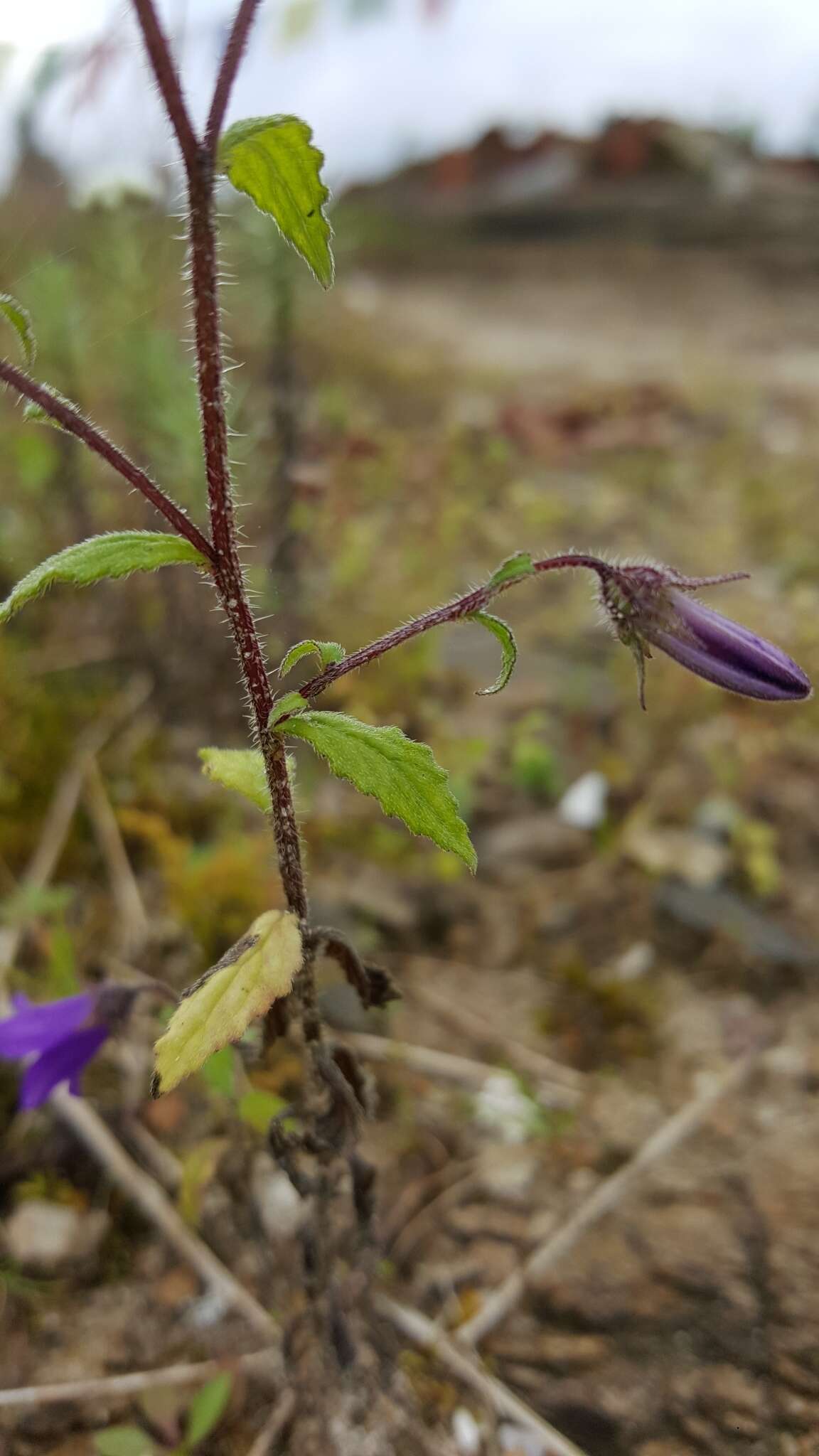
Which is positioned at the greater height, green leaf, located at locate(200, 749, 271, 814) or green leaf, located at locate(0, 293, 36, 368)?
green leaf, located at locate(0, 293, 36, 368)

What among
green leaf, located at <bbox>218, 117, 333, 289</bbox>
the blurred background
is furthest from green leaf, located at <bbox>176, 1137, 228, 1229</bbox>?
green leaf, located at <bbox>218, 117, 333, 289</bbox>

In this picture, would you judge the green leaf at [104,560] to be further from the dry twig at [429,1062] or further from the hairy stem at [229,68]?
the dry twig at [429,1062]

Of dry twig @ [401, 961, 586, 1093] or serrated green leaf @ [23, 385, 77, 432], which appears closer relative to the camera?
serrated green leaf @ [23, 385, 77, 432]

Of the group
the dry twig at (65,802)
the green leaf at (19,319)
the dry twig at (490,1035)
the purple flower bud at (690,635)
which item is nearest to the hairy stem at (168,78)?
the green leaf at (19,319)

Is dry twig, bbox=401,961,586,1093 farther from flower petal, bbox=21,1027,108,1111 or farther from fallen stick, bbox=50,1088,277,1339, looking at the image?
flower petal, bbox=21,1027,108,1111

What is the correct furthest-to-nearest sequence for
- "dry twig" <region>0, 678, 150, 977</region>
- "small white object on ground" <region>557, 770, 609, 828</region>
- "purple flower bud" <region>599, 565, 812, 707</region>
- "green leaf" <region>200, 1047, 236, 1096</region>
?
1. "small white object on ground" <region>557, 770, 609, 828</region>
2. "dry twig" <region>0, 678, 150, 977</region>
3. "green leaf" <region>200, 1047, 236, 1096</region>
4. "purple flower bud" <region>599, 565, 812, 707</region>

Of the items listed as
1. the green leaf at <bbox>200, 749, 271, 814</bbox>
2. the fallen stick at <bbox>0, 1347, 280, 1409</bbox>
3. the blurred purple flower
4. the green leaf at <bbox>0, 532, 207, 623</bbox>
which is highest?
the green leaf at <bbox>0, 532, 207, 623</bbox>

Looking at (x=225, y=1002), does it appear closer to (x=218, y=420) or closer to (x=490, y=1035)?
(x=218, y=420)
